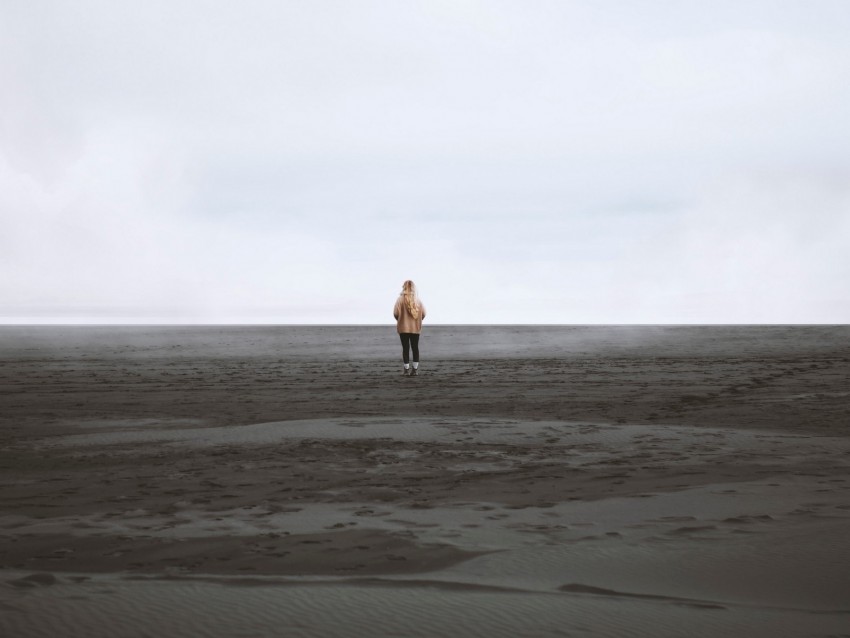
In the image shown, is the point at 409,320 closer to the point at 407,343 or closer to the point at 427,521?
the point at 407,343

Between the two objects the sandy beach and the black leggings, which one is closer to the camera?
the sandy beach

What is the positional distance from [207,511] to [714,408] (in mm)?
8801

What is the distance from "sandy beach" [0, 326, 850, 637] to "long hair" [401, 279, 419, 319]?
7836 millimetres

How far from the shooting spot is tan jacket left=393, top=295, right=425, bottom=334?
20531 millimetres

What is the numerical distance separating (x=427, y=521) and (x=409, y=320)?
1493 cm

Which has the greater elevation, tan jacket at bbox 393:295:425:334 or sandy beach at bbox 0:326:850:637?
tan jacket at bbox 393:295:425:334

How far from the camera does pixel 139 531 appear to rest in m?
5.49

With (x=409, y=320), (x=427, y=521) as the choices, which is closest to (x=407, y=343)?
(x=409, y=320)

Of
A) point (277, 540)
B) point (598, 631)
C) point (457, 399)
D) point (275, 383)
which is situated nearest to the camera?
point (598, 631)

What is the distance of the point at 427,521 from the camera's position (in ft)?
18.8

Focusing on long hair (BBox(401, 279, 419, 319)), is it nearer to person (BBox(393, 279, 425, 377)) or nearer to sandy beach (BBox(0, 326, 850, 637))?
person (BBox(393, 279, 425, 377))

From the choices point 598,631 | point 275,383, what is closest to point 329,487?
point 598,631

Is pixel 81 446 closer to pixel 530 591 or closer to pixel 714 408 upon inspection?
pixel 530 591

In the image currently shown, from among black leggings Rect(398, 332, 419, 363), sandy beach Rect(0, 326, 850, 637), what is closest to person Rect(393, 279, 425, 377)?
black leggings Rect(398, 332, 419, 363)
